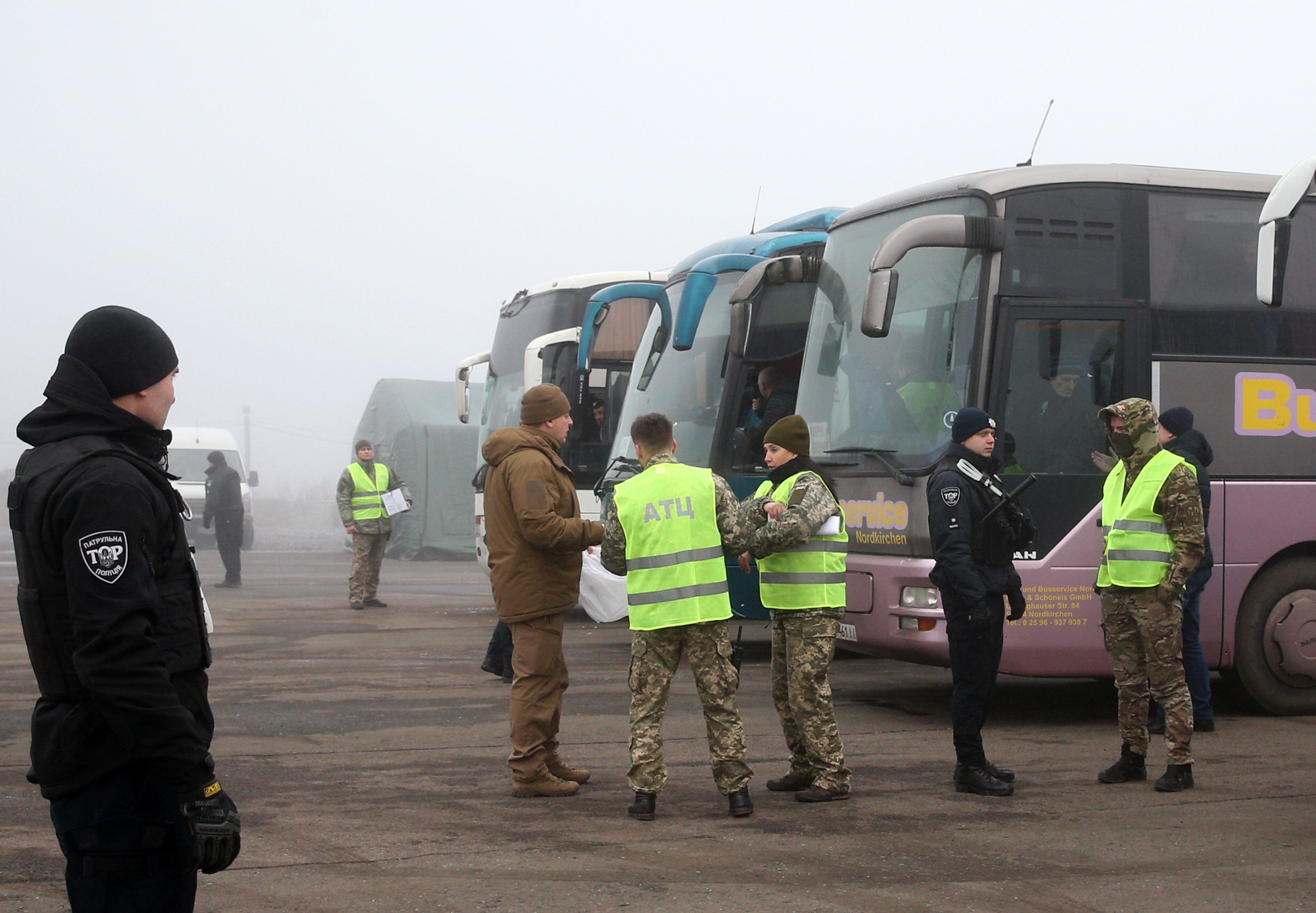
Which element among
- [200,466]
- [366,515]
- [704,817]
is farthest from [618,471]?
[200,466]

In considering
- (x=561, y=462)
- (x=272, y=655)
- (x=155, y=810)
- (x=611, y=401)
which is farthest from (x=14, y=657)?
(x=155, y=810)

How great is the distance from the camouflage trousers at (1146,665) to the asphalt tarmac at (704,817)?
271mm

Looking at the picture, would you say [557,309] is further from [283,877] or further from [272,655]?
[283,877]

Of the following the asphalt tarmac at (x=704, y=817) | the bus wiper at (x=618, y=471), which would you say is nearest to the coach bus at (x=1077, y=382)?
the asphalt tarmac at (x=704, y=817)

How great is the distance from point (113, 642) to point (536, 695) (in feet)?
13.7

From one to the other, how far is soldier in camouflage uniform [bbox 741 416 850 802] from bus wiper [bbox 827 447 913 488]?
5.75 feet

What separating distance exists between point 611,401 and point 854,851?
10.4 meters

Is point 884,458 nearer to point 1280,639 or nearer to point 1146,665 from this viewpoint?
point 1146,665

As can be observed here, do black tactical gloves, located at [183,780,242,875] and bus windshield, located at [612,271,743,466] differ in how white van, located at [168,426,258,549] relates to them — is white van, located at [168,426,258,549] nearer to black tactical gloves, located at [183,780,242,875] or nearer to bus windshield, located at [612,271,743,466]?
bus windshield, located at [612,271,743,466]

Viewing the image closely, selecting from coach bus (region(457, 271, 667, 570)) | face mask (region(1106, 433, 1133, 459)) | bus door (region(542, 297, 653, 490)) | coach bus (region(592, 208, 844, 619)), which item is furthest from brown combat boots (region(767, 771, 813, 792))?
bus door (region(542, 297, 653, 490))

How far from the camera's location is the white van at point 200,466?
32291 mm

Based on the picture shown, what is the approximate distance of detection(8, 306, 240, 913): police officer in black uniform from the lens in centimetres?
288

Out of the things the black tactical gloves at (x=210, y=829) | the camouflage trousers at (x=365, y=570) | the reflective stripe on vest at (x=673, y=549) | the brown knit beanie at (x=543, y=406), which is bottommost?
the camouflage trousers at (x=365, y=570)

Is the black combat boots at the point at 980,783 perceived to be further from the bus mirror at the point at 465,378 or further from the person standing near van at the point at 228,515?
the person standing near van at the point at 228,515
